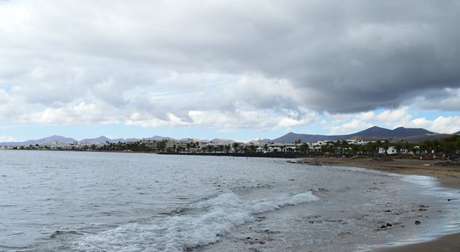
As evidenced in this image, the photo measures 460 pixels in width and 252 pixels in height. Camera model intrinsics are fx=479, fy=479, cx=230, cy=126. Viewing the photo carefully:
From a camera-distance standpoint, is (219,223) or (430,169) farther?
(430,169)

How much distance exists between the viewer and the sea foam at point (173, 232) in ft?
49.5

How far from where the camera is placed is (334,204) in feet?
91.7

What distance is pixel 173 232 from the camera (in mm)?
17656

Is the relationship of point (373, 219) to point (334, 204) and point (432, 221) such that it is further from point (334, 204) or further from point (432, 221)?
point (334, 204)

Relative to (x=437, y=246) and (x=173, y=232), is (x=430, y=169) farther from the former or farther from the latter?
(x=437, y=246)

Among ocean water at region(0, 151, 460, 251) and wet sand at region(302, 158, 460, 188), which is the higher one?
wet sand at region(302, 158, 460, 188)

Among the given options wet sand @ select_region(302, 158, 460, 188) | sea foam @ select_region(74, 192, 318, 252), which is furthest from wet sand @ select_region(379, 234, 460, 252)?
wet sand @ select_region(302, 158, 460, 188)

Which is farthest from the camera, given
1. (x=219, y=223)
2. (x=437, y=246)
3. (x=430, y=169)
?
(x=430, y=169)

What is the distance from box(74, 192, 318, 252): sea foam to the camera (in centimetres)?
1509

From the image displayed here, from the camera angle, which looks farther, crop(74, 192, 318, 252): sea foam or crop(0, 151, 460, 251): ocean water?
crop(0, 151, 460, 251): ocean water

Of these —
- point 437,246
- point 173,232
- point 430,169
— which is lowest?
point 173,232

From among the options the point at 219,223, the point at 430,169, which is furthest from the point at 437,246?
the point at 430,169

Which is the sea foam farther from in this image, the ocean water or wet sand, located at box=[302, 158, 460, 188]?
wet sand, located at box=[302, 158, 460, 188]

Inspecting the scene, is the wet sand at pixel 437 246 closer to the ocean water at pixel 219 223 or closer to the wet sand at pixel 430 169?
the ocean water at pixel 219 223
